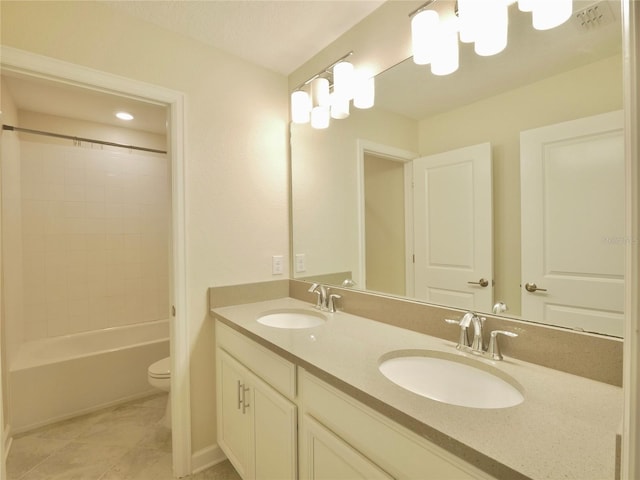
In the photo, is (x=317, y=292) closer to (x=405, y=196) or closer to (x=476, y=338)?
(x=405, y=196)

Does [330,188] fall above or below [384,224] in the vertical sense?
above

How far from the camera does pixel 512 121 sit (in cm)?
105

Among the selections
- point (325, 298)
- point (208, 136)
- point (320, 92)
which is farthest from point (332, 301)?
point (320, 92)

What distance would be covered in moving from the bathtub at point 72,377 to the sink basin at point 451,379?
2.16m

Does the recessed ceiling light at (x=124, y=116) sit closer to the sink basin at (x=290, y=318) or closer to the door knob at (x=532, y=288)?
the sink basin at (x=290, y=318)

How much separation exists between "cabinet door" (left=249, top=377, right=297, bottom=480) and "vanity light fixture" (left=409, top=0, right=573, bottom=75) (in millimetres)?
1457

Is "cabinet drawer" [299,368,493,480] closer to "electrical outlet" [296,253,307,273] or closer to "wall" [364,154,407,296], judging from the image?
"wall" [364,154,407,296]

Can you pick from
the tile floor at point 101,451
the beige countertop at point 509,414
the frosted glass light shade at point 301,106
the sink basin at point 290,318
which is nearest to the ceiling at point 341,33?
the frosted glass light shade at point 301,106

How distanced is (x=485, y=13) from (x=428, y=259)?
92 cm

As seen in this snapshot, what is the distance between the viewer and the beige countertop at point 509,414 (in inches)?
21.2

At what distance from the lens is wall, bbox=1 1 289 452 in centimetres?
134

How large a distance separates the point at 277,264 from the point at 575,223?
149cm

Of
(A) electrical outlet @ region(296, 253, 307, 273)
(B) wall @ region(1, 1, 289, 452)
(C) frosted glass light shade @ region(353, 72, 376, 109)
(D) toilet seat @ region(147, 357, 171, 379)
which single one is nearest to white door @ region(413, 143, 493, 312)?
(C) frosted glass light shade @ region(353, 72, 376, 109)

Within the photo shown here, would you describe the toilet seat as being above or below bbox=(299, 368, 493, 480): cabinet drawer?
below
